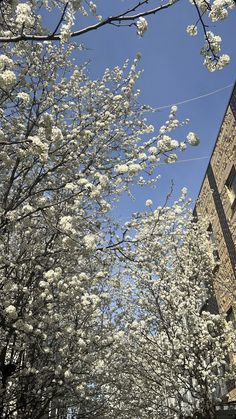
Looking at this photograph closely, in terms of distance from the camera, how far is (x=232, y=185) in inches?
493

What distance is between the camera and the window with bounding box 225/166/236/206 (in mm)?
12191

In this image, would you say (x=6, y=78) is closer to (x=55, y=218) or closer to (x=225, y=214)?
(x=55, y=218)

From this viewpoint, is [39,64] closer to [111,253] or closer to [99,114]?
[99,114]

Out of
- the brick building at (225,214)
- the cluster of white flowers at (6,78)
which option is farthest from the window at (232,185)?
the cluster of white flowers at (6,78)

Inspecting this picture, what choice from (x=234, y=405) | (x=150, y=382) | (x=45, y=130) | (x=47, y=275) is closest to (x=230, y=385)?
(x=234, y=405)

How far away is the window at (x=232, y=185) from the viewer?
1219 centimetres

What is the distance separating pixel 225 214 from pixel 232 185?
1.01 meters

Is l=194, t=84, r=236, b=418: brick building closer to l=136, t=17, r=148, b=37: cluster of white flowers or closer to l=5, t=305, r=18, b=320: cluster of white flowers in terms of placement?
l=5, t=305, r=18, b=320: cluster of white flowers

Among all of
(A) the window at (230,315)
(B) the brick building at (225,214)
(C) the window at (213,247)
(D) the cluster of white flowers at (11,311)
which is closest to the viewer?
(D) the cluster of white flowers at (11,311)

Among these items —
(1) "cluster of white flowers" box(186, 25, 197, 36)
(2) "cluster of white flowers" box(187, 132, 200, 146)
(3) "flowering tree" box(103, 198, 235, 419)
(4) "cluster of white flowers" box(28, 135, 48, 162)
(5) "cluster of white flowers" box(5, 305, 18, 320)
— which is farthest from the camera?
(3) "flowering tree" box(103, 198, 235, 419)

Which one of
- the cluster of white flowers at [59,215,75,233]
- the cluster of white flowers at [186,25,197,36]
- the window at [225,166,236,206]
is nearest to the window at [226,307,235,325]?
the window at [225,166,236,206]

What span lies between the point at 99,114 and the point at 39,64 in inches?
55.1

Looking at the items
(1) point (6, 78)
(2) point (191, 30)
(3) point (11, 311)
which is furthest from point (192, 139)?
(3) point (11, 311)

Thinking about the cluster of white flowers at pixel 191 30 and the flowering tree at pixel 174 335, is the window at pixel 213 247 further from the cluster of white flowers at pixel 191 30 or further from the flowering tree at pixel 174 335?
the cluster of white flowers at pixel 191 30
